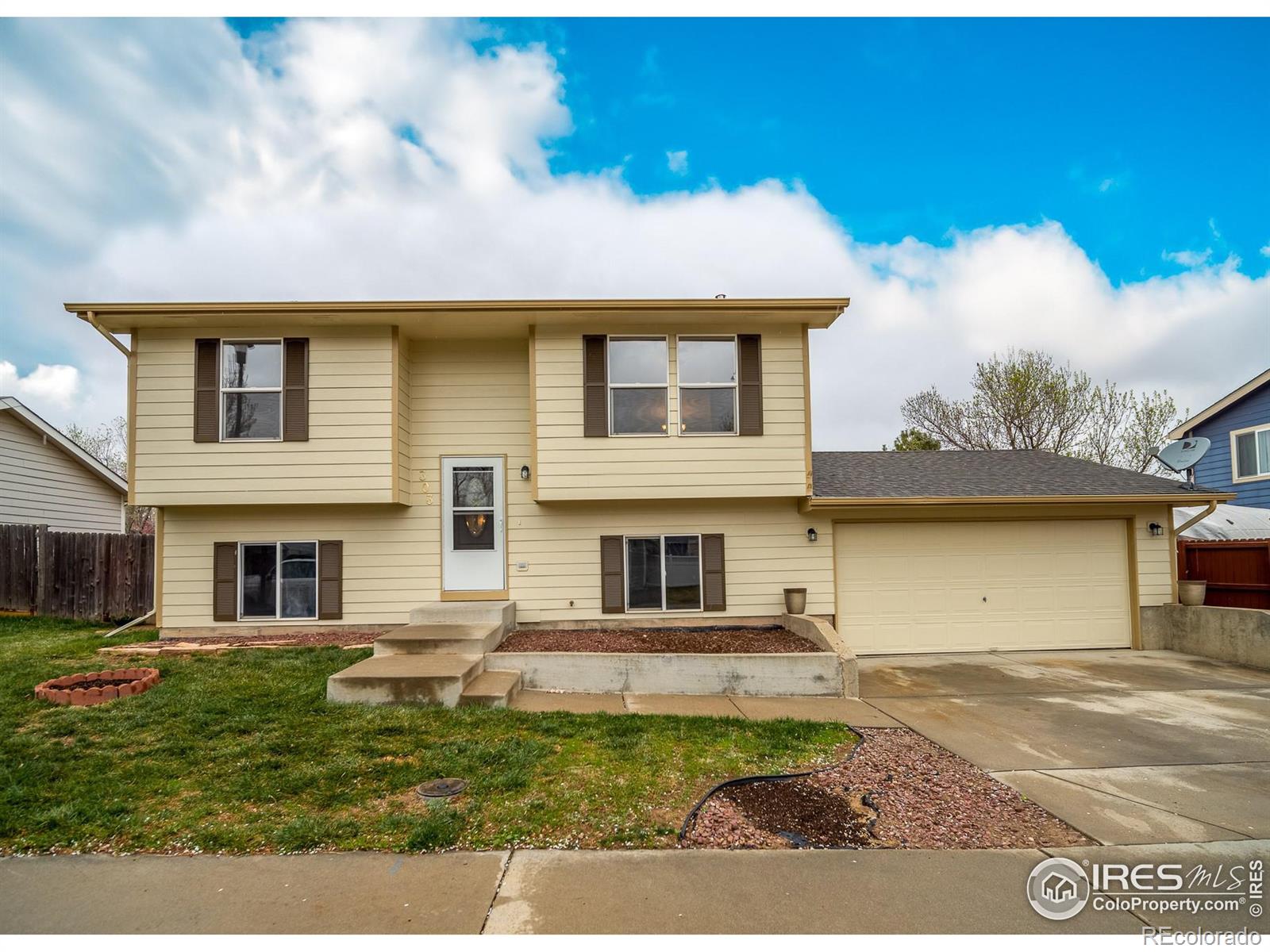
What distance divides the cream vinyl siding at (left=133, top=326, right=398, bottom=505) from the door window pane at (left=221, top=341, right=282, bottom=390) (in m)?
0.20

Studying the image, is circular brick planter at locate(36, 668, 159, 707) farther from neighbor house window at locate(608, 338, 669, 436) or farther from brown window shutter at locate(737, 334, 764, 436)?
brown window shutter at locate(737, 334, 764, 436)

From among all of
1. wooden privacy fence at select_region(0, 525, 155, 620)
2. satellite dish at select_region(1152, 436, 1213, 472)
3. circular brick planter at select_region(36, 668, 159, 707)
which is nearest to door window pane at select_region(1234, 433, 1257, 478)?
satellite dish at select_region(1152, 436, 1213, 472)

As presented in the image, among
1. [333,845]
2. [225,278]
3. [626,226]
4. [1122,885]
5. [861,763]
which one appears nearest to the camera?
[1122,885]

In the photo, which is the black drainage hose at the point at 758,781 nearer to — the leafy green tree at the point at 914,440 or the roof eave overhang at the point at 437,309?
the roof eave overhang at the point at 437,309

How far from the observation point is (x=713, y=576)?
923 centimetres

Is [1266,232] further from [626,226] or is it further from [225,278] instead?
[225,278]

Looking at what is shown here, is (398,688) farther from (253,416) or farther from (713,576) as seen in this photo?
(253,416)

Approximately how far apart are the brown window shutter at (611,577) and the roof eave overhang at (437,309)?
327 cm

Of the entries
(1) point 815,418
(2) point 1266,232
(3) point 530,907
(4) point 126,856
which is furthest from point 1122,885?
(1) point 815,418

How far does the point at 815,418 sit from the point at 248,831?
2668 cm

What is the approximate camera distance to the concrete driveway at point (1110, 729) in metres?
3.97

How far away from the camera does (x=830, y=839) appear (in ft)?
11.6

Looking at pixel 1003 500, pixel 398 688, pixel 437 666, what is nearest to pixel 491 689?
pixel 437 666

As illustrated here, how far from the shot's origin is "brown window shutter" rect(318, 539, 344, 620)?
9047 mm
